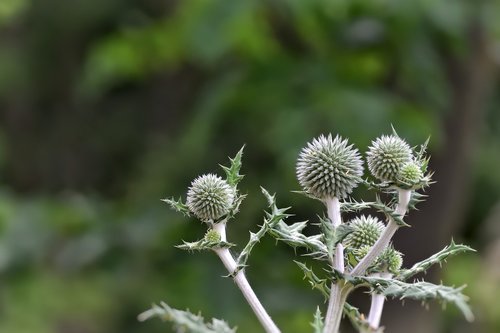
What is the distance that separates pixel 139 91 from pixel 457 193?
279 inches

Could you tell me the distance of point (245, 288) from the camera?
2031mm

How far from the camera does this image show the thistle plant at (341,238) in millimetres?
1990

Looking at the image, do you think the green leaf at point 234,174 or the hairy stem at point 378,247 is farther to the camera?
the green leaf at point 234,174

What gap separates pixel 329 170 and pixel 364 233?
0.18 m

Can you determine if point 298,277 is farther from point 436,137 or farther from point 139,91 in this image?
point 139,91

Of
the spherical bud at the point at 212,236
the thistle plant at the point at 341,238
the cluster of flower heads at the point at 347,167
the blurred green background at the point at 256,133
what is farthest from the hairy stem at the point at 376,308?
the blurred green background at the point at 256,133

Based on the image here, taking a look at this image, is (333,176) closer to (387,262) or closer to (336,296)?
(387,262)

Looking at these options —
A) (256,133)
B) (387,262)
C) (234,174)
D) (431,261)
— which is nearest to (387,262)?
(387,262)

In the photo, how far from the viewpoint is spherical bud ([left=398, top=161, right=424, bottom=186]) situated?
Result: 2.14 meters

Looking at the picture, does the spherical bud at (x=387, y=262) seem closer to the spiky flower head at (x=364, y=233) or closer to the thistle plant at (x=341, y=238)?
the thistle plant at (x=341, y=238)

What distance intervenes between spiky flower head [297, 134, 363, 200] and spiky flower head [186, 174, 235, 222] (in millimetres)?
185

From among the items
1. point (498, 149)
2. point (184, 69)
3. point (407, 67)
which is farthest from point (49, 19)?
point (407, 67)

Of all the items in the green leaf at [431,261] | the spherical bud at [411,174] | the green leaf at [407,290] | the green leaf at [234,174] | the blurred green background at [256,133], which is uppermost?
the blurred green background at [256,133]

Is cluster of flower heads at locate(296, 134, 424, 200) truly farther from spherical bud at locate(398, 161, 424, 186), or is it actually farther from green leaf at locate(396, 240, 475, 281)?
green leaf at locate(396, 240, 475, 281)
